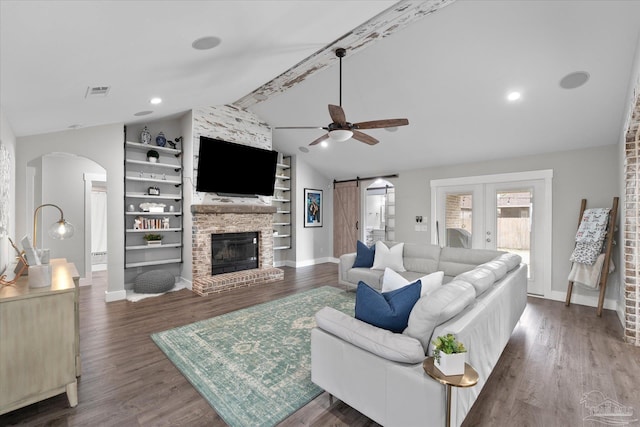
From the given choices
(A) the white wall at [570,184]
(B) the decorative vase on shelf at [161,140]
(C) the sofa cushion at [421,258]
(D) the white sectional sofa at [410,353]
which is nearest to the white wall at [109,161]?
(B) the decorative vase on shelf at [161,140]

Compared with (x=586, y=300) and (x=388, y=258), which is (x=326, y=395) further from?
(x=586, y=300)

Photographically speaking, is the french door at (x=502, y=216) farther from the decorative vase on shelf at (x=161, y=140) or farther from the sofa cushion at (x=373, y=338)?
the decorative vase on shelf at (x=161, y=140)

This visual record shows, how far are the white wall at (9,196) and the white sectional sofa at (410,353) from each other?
3.26m

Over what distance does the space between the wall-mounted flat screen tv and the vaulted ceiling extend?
0.96 metres

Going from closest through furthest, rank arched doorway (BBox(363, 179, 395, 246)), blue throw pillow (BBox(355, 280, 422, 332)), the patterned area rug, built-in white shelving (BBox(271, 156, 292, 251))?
1. blue throw pillow (BBox(355, 280, 422, 332))
2. the patterned area rug
3. arched doorway (BBox(363, 179, 395, 246))
4. built-in white shelving (BBox(271, 156, 292, 251))

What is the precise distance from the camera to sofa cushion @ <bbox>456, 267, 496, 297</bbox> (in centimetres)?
234

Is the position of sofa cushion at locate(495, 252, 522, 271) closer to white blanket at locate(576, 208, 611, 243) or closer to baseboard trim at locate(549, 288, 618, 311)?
white blanket at locate(576, 208, 611, 243)

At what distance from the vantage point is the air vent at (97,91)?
2.71 metres

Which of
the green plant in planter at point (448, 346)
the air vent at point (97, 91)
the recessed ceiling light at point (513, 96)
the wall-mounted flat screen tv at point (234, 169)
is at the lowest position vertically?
the green plant in planter at point (448, 346)

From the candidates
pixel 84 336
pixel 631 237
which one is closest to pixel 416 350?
pixel 631 237

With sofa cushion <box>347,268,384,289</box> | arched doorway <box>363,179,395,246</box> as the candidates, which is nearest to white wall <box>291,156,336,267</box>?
arched doorway <box>363,179,395,246</box>

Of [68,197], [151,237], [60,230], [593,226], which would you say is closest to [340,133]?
[60,230]

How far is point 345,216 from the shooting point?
797 cm

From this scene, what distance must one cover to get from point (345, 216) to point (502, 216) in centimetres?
373
